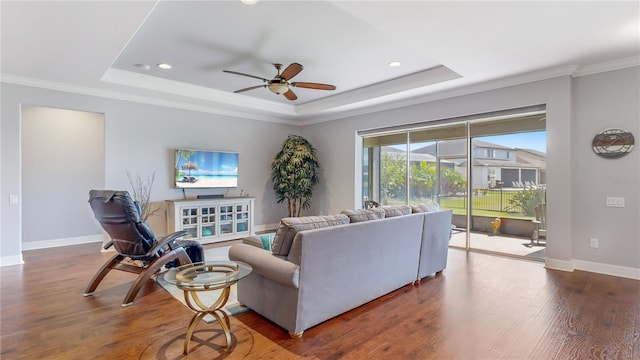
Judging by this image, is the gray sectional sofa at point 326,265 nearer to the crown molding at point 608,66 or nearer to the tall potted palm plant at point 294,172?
the crown molding at point 608,66

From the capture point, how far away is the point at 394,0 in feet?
8.09

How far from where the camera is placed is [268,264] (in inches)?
99.6

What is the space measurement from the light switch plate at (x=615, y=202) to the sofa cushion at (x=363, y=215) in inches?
121

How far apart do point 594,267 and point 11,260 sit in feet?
25.7

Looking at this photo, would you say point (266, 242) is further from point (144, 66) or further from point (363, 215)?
point (144, 66)

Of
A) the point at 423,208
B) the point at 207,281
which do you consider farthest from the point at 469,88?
the point at 207,281

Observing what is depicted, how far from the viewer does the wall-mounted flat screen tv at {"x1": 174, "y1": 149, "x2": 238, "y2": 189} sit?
5855 mm

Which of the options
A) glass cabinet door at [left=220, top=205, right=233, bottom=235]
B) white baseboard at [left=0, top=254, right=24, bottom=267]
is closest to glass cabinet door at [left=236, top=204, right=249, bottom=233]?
glass cabinet door at [left=220, top=205, right=233, bottom=235]

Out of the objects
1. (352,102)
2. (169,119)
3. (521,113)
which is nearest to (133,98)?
(169,119)

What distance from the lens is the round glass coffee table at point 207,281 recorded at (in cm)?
215

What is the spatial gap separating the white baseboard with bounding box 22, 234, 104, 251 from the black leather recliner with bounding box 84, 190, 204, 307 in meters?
3.12

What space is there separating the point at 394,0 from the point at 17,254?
5.79 metres

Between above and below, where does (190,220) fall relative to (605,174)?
below

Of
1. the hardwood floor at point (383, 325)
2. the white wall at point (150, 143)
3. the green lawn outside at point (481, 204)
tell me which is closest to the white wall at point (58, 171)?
the white wall at point (150, 143)
